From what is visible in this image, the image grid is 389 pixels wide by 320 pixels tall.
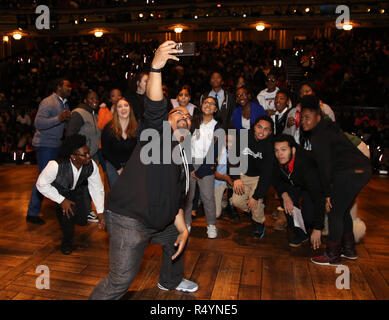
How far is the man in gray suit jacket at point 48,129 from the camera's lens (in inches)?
164

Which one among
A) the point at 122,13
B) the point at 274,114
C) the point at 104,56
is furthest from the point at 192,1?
the point at 274,114

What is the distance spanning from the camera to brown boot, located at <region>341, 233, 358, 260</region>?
11.2ft

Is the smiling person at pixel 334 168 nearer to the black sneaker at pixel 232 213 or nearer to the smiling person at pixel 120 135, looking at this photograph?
the black sneaker at pixel 232 213

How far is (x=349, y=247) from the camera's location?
3410mm

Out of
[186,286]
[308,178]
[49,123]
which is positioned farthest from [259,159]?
[49,123]

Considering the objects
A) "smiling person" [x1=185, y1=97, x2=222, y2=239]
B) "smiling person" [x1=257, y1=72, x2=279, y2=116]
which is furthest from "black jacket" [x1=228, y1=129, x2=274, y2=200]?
"smiling person" [x1=257, y1=72, x2=279, y2=116]

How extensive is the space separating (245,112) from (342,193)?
71.2 inches

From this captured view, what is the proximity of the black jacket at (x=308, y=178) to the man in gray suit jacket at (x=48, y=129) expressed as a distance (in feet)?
7.75

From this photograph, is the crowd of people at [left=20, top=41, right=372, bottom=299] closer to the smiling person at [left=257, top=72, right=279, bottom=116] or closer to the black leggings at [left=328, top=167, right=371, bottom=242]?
→ the black leggings at [left=328, top=167, right=371, bottom=242]

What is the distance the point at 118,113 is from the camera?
141 inches

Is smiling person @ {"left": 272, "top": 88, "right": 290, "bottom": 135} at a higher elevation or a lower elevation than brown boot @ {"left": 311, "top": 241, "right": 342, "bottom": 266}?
higher

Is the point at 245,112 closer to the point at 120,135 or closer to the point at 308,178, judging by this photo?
the point at 308,178

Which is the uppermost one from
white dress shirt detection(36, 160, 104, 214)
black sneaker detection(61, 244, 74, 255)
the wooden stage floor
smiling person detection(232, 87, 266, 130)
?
smiling person detection(232, 87, 266, 130)

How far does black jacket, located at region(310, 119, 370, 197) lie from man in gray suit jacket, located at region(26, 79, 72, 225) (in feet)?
8.31
